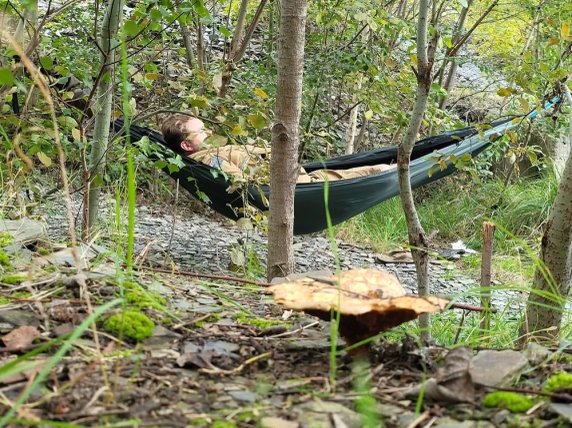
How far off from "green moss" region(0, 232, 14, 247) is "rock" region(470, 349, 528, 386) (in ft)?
3.54

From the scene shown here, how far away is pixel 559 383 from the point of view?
0.90 metres

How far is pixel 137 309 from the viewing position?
1.12 m

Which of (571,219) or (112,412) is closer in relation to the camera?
(112,412)

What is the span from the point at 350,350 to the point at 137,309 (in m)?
0.38

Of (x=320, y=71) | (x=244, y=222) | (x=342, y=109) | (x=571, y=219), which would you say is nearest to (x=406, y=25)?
(x=320, y=71)

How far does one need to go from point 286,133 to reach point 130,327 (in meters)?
0.97

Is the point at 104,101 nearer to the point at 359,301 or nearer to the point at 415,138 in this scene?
the point at 415,138

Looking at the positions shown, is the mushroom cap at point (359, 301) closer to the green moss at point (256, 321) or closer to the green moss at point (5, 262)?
the green moss at point (256, 321)

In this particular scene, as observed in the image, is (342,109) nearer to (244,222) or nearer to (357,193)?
(357,193)

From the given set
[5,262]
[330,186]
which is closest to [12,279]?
[5,262]

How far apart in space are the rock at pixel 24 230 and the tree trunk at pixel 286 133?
66cm

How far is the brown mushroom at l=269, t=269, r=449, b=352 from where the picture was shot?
0.90 metres

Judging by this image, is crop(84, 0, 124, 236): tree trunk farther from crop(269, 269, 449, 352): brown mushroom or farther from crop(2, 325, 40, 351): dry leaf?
crop(269, 269, 449, 352): brown mushroom

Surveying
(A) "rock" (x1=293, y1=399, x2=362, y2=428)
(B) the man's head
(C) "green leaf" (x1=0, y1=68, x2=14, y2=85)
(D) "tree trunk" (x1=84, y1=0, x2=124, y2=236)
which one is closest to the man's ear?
(B) the man's head
